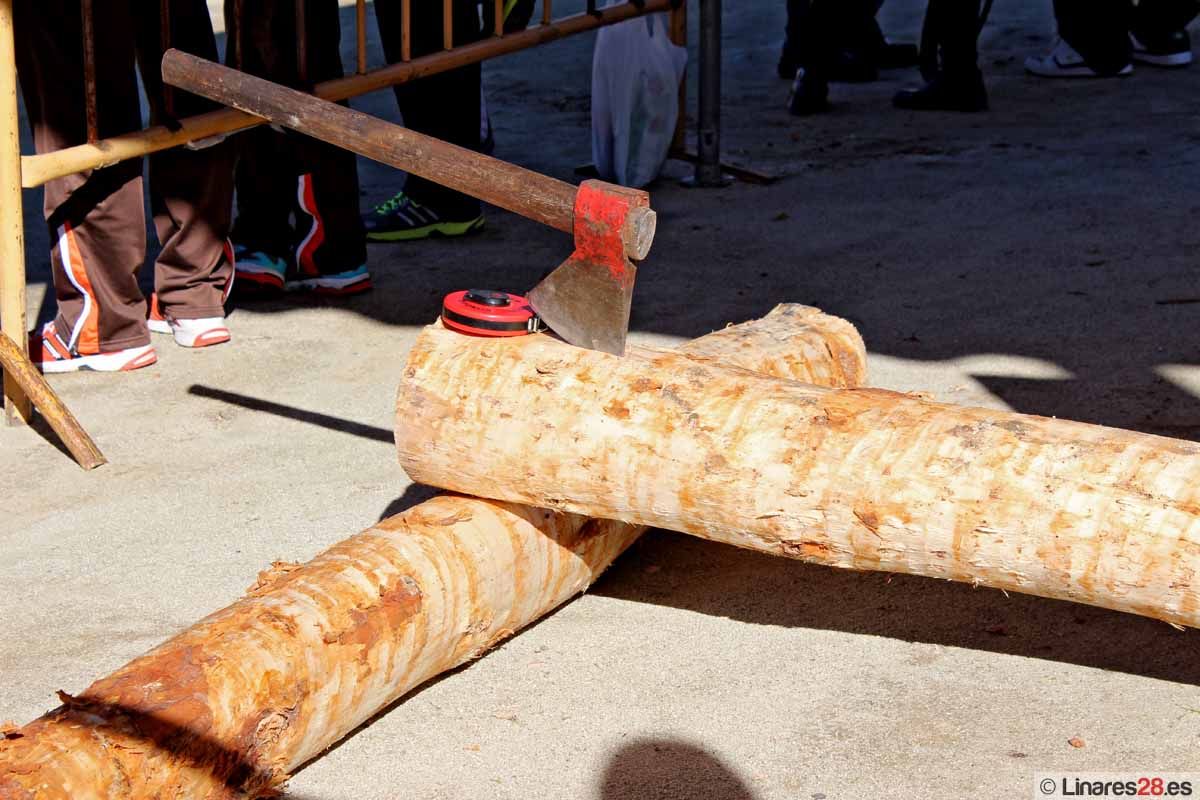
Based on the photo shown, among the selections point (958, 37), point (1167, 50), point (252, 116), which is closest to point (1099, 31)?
point (1167, 50)

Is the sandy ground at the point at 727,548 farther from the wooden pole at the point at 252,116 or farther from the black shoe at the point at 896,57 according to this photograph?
the black shoe at the point at 896,57

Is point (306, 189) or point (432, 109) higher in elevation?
point (432, 109)

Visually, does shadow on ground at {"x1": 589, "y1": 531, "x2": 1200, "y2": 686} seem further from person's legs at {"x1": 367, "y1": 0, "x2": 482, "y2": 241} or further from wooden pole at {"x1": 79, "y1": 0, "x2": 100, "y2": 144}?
person's legs at {"x1": 367, "y1": 0, "x2": 482, "y2": 241}

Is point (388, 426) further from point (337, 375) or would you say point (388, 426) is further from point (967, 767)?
point (967, 767)

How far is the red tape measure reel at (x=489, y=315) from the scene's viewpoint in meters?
2.66

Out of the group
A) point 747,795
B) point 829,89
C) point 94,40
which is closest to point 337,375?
point 94,40

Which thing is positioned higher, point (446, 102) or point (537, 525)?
point (446, 102)

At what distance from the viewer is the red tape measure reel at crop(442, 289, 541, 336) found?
8.74ft

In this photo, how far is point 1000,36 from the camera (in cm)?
889

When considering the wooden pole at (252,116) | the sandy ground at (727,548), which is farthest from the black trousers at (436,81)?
the sandy ground at (727,548)

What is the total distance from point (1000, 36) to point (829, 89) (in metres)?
1.75

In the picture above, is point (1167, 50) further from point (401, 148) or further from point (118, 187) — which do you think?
point (401, 148)

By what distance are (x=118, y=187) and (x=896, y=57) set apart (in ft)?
18.6

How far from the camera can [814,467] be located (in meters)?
2.37
